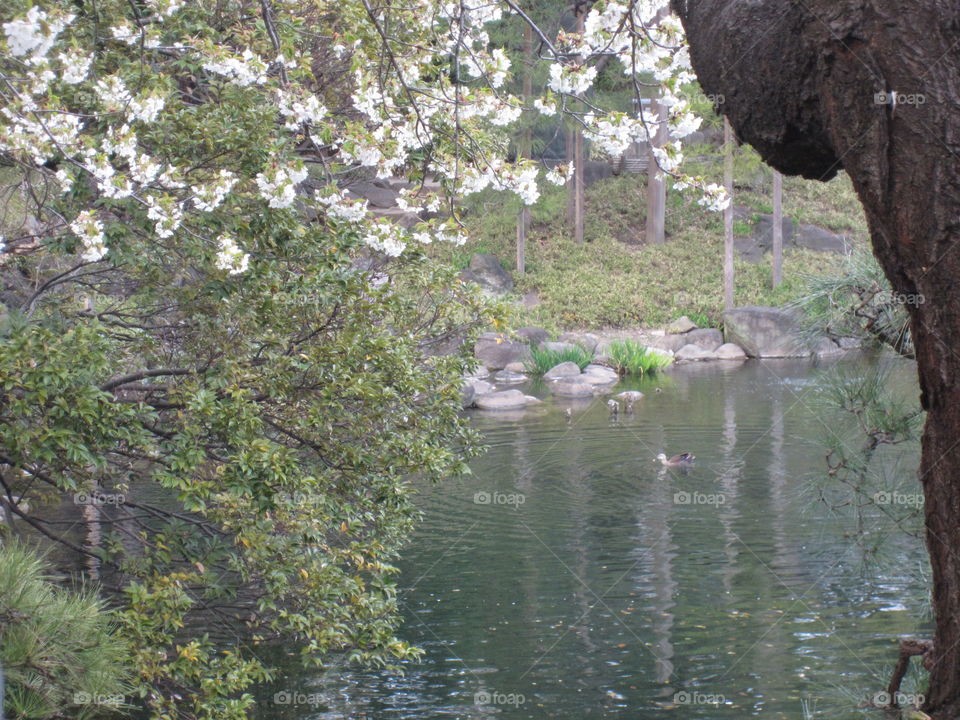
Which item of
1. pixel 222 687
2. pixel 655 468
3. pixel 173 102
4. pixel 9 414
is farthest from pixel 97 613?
pixel 655 468

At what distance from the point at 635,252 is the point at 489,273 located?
4864 mm

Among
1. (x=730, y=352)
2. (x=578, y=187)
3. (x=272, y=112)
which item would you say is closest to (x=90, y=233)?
(x=272, y=112)

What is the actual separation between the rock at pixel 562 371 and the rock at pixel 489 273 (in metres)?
6.38

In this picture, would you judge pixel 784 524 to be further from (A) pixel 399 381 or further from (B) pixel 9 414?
(B) pixel 9 414

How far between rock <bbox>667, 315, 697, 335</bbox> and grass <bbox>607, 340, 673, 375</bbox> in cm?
301

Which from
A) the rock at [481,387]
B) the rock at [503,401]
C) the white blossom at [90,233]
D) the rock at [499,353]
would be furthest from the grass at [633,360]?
the white blossom at [90,233]

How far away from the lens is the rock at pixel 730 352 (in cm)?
2408

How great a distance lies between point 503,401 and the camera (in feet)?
62.3

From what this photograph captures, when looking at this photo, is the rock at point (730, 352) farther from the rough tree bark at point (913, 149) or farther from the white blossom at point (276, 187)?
the rough tree bark at point (913, 149)

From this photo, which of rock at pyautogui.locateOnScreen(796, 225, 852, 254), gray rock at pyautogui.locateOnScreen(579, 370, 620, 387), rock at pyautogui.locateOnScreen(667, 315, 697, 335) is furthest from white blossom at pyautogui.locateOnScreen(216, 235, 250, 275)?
rock at pyautogui.locateOnScreen(796, 225, 852, 254)

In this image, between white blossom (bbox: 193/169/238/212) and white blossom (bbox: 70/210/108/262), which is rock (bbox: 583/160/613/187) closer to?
white blossom (bbox: 193/169/238/212)

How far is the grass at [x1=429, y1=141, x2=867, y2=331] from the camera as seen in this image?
27.0 meters

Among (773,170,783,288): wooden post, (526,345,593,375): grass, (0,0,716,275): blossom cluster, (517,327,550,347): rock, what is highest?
(773,170,783,288): wooden post

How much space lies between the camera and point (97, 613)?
4805 millimetres
